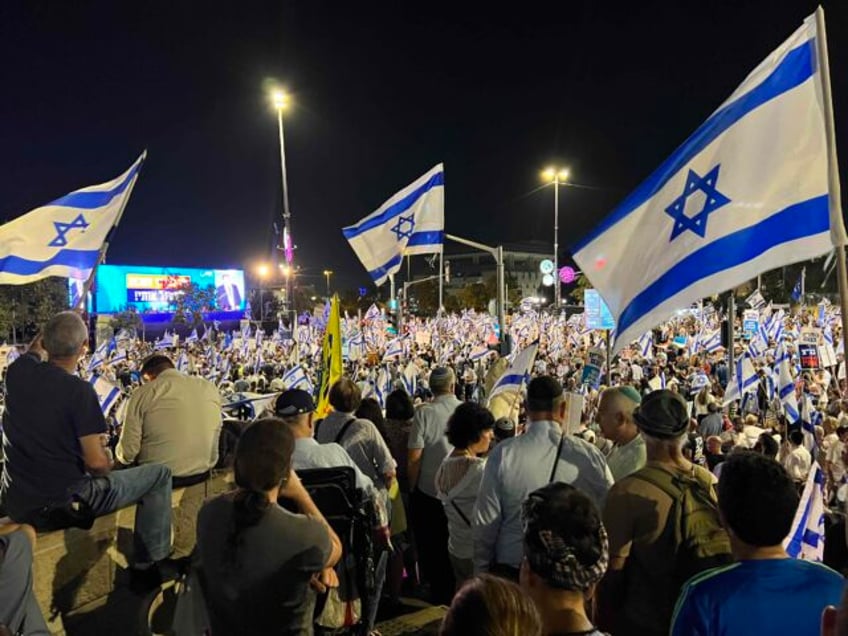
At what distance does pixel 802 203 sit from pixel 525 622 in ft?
9.73

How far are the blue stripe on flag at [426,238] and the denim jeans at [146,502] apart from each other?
287 inches

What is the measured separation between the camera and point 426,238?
35.1ft

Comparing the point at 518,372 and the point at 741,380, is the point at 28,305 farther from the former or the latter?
the point at 518,372

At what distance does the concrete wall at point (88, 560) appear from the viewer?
3.65 meters

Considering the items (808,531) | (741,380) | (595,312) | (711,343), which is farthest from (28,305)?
(808,531)

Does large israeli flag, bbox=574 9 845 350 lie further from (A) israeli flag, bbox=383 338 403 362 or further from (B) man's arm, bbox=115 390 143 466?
(A) israeli flag, bbox=383 338 403 362

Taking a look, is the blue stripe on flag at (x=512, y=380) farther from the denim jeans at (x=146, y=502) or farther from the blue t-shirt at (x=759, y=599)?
the blue t-shirt at (x=759, y=599)

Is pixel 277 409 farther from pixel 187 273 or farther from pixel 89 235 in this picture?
pixel 187 273

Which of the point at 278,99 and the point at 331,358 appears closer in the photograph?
the point at 331,358

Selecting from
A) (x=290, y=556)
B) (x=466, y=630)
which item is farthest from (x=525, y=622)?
(x=290, y=556)

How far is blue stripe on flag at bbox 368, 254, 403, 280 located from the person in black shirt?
7.13 meters

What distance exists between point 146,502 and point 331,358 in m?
3.45

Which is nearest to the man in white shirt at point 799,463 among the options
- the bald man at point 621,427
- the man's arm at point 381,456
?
the bald man at point 621,427

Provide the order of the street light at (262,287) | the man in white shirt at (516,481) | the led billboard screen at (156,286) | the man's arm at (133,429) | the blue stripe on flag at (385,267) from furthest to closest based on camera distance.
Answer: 1. the street light at (262,287)
2. the led billboard screen at (156,286)
3. the blue stripe on flag at (385,267)
4. the man's arm at (133,429)
5. the man in white shirt at (516,481)
